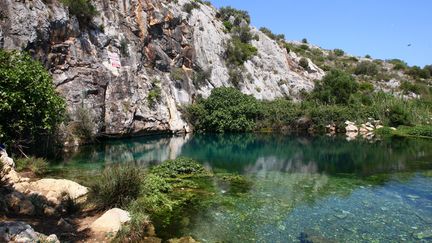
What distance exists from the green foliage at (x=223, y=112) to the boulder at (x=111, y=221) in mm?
39110

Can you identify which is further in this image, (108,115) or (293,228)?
(108,115)

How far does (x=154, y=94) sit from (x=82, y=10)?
12222mm

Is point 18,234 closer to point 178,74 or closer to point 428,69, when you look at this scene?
point 178,74

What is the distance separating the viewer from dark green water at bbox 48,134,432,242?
447 inches

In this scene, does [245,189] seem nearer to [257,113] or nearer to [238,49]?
[257,113]

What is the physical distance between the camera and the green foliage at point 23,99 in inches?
651

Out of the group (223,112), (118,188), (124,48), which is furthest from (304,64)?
(118,188)

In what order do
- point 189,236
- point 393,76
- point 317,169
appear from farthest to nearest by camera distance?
point 393,76, point 317,169, point 189,236

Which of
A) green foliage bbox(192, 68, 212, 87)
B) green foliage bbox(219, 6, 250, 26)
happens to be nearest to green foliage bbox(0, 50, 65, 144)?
green foliage bbox(192, 68, 212, 87)

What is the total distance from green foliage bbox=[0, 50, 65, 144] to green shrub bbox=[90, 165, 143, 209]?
6589 mm

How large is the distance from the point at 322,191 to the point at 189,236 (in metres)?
8.55

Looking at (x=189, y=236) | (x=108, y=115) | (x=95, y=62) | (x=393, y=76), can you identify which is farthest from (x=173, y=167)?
(x=393, y=76)

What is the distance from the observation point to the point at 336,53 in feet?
336

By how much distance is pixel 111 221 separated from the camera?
10.1 meters
